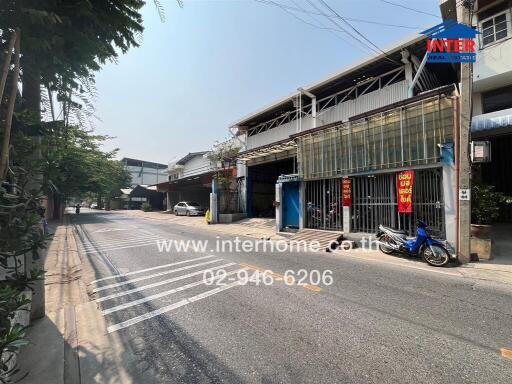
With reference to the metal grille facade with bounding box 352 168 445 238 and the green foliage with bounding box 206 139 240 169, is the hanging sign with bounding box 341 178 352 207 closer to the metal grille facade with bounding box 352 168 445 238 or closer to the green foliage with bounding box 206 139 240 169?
the metal grille facade with bounding box 352 168 445 238

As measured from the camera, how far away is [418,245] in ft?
24.8

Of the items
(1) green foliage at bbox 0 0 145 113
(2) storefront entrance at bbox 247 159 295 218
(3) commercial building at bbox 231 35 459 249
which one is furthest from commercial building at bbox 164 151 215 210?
(1) green foliage at bbox 0 0 145 113

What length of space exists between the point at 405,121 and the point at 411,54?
13.4 feet

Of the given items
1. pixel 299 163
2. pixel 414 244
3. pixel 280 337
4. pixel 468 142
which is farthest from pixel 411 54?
pixel 280 337

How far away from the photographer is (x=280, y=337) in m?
3.33

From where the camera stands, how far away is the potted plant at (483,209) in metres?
7.47

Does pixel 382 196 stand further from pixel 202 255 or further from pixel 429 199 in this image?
pixel 202 255

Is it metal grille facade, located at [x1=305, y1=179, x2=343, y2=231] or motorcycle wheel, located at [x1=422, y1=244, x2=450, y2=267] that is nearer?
motorcycle wheel, located at [x1=422, y1=244, x2=450, y2=267]

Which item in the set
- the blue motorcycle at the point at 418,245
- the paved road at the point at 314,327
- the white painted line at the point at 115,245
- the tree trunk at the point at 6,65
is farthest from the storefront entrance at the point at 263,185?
the tree trunk at the point at 6,65

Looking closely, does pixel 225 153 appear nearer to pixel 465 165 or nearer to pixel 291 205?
pixel 291 205

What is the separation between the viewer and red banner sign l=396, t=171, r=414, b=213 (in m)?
8.77

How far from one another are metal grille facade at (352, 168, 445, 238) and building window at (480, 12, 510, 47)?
602 centimetres

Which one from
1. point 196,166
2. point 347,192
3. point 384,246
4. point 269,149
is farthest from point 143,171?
point 384,246

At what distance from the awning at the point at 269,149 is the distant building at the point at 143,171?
165 ft
